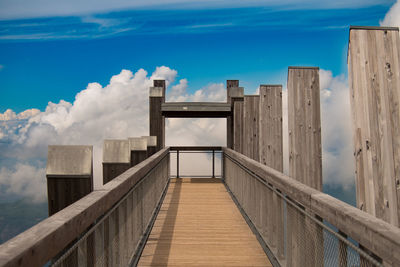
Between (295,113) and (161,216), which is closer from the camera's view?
(295,113)

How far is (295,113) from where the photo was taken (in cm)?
351

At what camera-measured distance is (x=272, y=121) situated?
5.67 m

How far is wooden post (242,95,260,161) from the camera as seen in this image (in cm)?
867

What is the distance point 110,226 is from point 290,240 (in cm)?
188

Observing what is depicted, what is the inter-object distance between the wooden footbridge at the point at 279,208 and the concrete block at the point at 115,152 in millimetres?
1346

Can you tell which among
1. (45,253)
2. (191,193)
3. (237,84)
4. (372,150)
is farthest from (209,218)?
(237,84)

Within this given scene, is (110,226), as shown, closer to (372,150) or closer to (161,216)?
(372,150)

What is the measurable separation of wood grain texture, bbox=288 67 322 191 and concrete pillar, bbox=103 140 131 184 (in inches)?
167

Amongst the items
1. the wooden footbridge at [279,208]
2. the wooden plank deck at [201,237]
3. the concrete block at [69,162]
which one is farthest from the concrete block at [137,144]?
the concrete block at [69,162]

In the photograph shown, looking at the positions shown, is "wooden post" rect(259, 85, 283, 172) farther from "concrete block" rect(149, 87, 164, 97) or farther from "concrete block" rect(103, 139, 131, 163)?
"concrete block" rect(149, 87, 164, 97)

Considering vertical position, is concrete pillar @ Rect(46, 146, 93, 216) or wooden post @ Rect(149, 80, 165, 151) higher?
wooden post @ Rect(149, 80, 165, 151)

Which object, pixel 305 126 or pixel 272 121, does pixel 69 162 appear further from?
pixel 272 121

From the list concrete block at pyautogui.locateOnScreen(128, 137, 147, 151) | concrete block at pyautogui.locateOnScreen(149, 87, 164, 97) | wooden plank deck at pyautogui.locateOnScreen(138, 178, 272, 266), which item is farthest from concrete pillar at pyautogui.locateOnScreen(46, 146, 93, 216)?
concrete block at pyautogui.locateOnScreen(149, 87, 164, 97)

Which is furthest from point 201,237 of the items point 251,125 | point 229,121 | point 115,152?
point 229,121
